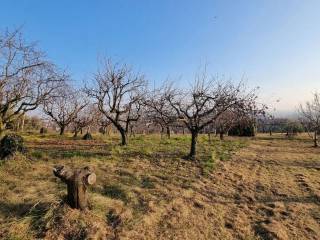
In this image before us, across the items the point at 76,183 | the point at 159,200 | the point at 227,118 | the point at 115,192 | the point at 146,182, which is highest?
the point at 227,118

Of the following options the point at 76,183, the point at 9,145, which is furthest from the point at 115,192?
the point at 9,145

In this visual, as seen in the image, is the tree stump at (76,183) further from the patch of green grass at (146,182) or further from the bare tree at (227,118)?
the bare tree at (227,118)

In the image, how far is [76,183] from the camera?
6445mm

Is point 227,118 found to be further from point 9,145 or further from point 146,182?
point 9,145

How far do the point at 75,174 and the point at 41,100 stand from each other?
6830 mm

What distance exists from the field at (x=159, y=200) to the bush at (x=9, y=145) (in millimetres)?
317

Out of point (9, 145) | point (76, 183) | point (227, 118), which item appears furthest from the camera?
point (227, 118)

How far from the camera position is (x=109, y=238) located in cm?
589

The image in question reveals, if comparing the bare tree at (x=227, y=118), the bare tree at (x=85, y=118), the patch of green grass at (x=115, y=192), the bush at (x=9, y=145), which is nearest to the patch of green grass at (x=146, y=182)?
the patch of green grass at (x=115, y=192)

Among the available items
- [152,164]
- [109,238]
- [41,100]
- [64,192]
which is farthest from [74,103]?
[109,238]

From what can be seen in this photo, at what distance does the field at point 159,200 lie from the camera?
619 centimetres

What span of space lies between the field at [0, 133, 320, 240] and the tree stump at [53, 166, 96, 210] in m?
0.20

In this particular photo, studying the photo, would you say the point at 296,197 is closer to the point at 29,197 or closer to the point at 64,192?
the point at 64,192

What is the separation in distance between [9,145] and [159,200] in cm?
603
